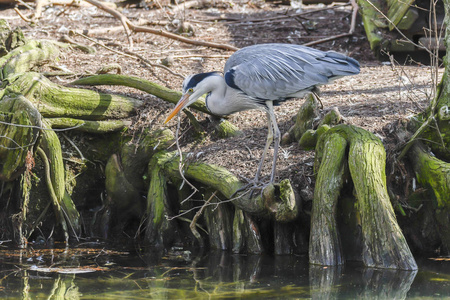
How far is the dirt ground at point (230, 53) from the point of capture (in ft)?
21.9

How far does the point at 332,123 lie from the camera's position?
21.0 feet

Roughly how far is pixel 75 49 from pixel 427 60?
5.60 meters

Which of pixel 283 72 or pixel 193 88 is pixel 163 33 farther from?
pixel 283 72

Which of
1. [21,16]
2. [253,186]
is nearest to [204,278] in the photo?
[253,186]

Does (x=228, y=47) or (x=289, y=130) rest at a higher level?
(x=228, y=47)

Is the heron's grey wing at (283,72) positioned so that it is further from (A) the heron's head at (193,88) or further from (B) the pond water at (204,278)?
(B) the pond water at (204,278)

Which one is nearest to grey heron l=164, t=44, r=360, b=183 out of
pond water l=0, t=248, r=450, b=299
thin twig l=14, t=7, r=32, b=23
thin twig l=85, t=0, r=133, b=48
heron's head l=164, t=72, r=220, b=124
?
heron's head l=164, t=72, r=220, b=124

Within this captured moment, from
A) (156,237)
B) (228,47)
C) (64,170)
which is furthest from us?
(228,47)

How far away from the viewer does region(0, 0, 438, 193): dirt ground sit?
6668 millimetres

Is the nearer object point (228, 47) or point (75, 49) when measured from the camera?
point (75, 49)

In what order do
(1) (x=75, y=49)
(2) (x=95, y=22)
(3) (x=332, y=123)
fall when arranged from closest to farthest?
1. (3) (x=332, y=123)
2. (1) (x=75, y=49)
3. (2) (x=95, y=22)

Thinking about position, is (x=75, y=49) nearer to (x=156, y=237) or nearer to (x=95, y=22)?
(x=95, y=22)

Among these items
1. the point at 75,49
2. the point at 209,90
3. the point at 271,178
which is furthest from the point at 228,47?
the point at 271,178

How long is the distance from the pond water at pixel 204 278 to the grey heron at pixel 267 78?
97 cm
